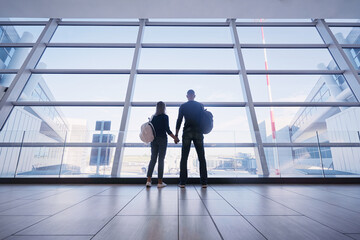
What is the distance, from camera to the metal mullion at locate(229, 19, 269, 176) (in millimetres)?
3412

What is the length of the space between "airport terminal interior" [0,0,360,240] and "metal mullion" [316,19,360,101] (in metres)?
0.03

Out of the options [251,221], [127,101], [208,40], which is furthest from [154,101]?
[251,221]

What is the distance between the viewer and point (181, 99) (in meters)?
4.54

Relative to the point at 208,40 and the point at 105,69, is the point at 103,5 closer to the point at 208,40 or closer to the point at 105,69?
the point at 105,69

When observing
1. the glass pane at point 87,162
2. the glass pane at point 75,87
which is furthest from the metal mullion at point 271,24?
the glass pane at point 87,162

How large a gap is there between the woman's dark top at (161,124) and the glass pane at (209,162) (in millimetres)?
777

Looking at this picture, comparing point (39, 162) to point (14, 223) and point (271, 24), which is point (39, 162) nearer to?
point (14, 223)

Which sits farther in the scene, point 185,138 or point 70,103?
point 70,103

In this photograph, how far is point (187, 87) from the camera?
4.81 m

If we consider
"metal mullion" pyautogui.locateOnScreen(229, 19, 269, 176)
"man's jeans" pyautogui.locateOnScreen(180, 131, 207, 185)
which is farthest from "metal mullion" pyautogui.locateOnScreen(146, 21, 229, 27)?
"man's jeans" pyautogui.locateOnScreen(180, 131, 207, 185)

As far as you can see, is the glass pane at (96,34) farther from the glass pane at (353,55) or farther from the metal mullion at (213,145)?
the glass pane at (353,55)

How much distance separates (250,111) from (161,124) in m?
2.44

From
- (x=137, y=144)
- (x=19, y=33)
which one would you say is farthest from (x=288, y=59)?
(x=19, y=33)

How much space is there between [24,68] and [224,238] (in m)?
5.72
